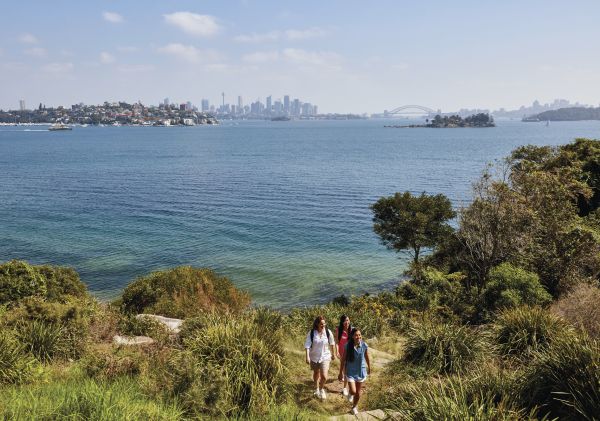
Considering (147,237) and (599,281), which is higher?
(599,281)

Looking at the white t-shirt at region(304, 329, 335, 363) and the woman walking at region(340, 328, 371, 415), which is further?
the white t-shirt at region(304, 329, 335, 363)

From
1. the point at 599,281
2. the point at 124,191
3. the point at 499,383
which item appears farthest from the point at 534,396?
the point at 124,191

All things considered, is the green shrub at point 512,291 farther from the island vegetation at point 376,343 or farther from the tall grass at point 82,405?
the tall grass at point 82,405

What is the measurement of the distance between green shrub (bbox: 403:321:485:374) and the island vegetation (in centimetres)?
3

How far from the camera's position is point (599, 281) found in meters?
17.4

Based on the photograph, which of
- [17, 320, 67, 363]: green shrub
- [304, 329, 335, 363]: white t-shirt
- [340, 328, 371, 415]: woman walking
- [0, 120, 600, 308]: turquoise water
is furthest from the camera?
[0, 120, 600, 308]: turquoise water

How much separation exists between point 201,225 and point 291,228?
27.1 ft

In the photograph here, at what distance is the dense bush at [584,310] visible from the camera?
12.6m

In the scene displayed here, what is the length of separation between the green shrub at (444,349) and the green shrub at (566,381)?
2.13 m

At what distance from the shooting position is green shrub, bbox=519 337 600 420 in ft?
22.9

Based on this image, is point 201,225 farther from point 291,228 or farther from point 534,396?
point 534,396

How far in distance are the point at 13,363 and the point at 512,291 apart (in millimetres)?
14962

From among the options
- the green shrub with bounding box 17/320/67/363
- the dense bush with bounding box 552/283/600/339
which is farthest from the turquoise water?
the green shrub with bounding box 17/320/67/363

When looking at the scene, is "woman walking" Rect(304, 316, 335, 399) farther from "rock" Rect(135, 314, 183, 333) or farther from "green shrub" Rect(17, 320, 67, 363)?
"green shrub" Rect(17, 320, 67, 363)
